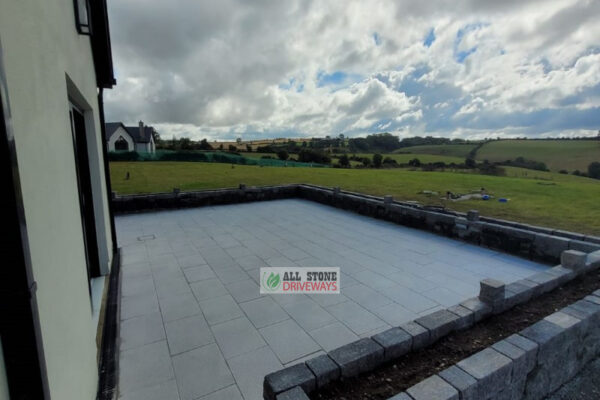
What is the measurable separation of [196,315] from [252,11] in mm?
6598

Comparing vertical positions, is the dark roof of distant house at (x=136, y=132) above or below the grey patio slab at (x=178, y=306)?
above

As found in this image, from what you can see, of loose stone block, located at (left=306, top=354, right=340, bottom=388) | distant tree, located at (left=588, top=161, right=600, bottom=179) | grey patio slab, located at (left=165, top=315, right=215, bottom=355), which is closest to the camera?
loose stone block, located at (left=306, top=354, right=340, bottom=388)

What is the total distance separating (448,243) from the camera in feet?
16.9

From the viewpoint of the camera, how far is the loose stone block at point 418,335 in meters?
2.04

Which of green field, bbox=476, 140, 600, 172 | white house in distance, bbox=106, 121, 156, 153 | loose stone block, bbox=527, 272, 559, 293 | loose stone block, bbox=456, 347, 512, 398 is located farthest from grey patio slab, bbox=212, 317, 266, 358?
green field, bbox=476, 140, 600, 172

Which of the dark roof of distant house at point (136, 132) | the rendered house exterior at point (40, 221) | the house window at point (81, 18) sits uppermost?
the dark roof of distant house at point (136, 132)

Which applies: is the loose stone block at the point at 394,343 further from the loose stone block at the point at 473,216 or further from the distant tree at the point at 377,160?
the distant tree at the point at 377,160

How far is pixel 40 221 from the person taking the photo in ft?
3.72

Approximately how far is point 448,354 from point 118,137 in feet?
115

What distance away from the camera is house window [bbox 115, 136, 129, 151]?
97.3 ft

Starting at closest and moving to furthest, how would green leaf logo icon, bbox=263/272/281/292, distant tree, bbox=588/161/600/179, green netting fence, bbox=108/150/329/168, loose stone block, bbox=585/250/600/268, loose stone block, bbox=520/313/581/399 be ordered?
loose stone block, bbox=520/313/581/399 < loose stone block, bbox=585/250/600/268 < green leaf logo icon, bbox=263/272/281/292 < distant tree, bbox=588/161/600/179 < green netting fence, bbox=108/150/329/168

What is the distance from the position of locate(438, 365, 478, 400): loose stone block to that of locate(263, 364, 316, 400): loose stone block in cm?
77

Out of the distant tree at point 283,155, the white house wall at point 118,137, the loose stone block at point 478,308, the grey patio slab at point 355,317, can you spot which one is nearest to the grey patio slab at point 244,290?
the grey patio slab at point 355,317

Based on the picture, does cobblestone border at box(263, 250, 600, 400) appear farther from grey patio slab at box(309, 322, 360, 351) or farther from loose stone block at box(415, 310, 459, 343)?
grey patio slab at box(309, 322, 360, 351)
